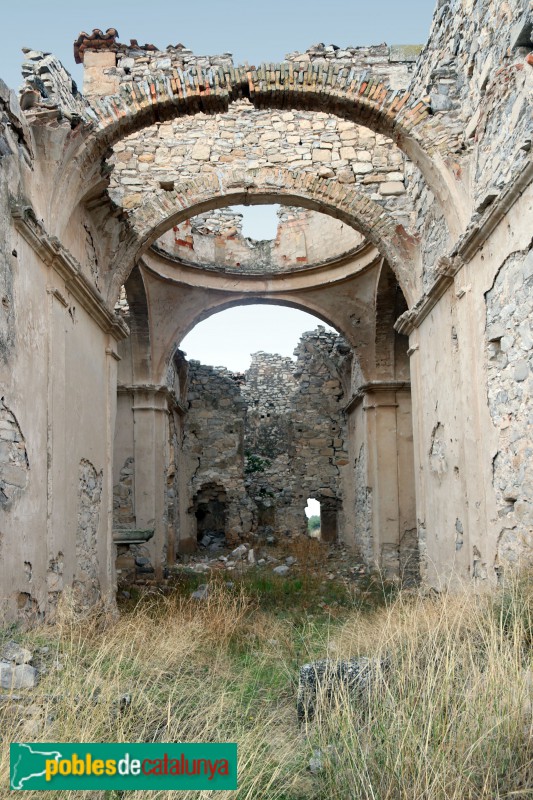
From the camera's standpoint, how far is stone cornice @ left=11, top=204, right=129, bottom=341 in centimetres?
461

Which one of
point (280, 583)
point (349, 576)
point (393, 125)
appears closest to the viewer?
point (393, 125)

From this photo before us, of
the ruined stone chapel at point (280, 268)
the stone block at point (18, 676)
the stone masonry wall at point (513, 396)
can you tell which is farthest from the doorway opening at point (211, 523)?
the stone block at point (18, 676)

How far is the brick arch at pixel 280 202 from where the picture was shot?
328 inches

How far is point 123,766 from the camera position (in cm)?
215

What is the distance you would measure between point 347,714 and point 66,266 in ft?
14.1

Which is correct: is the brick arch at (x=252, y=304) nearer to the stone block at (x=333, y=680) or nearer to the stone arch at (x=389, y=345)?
the stone arch at (x=389, y=345)

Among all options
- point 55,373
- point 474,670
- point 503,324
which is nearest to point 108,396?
point 55,373

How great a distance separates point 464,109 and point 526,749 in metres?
5.56

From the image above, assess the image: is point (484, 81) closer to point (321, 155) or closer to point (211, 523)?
point (321, 155)

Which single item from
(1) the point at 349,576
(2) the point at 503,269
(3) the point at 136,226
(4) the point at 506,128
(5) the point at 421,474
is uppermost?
(3) the point at 136,226

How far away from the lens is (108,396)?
24.2 ft

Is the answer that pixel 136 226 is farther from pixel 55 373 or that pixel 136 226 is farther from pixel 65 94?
pixel 55 373

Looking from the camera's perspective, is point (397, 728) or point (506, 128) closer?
point (397, 728)

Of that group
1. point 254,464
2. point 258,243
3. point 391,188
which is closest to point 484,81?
point 391,188
